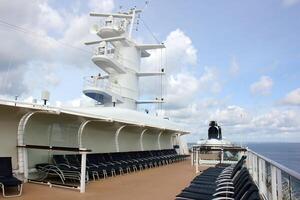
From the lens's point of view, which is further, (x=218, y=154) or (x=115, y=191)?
(x=218, y=154)

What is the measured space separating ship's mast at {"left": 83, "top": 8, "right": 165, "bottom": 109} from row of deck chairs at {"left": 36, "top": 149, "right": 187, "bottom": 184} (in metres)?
5.53

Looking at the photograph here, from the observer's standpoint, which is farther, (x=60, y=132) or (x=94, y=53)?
(x=94, y=53)

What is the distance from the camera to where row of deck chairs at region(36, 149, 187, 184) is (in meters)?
8.96

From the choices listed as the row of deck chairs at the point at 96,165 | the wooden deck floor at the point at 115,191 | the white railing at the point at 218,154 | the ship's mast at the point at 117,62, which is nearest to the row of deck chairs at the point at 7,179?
the wooden deck floor at the point at 115,191

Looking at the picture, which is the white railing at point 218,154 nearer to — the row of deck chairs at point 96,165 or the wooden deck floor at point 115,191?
the row of deck chairs at point 96,165

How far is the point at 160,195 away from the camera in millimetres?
7551

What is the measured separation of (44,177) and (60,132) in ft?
5.49

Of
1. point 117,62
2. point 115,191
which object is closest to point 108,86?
point 117,62

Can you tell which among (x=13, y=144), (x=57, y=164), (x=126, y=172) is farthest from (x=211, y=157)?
(x=13, y=144)

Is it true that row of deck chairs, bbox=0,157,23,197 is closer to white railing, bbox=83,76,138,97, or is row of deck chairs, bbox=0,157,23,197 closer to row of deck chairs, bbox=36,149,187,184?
row of deck chairs, bbox=36,149,187,184

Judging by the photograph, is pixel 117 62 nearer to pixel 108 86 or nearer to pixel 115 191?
pixel 108 86

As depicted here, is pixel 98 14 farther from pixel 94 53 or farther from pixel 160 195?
pixel 160 195

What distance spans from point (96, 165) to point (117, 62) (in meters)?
10.2

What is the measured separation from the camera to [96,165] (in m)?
10.5
